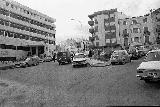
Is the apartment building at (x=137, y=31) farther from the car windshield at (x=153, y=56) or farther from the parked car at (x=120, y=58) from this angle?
the car windshield at (x=153, y=56)

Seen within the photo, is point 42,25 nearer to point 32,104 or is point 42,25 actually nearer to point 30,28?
point 30,28

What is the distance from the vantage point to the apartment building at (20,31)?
5180cm

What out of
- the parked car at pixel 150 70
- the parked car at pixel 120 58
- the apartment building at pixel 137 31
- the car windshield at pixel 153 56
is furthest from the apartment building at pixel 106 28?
the parked car at pixel 150 70

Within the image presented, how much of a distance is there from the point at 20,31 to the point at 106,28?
27.4 m

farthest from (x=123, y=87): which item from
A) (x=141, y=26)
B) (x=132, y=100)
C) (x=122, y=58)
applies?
(x=141, y=26)

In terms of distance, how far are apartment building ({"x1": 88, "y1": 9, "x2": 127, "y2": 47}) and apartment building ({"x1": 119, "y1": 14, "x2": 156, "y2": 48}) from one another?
1.90 m

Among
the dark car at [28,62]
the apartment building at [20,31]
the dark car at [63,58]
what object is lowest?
the dark car at [28,62]

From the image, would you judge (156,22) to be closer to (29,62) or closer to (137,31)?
(137,31)

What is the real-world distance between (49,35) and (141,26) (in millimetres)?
33327

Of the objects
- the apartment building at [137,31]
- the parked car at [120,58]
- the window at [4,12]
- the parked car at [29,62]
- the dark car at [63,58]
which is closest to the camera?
the parked car at [120,58]

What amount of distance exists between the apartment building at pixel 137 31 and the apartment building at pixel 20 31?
1007 inches

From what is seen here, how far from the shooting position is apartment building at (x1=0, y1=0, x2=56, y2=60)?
170 ft

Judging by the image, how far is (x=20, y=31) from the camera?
58.9m

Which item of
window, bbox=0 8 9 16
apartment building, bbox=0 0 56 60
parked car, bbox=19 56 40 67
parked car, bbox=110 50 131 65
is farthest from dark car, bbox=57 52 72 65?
window, bbox=0 8 9 16
